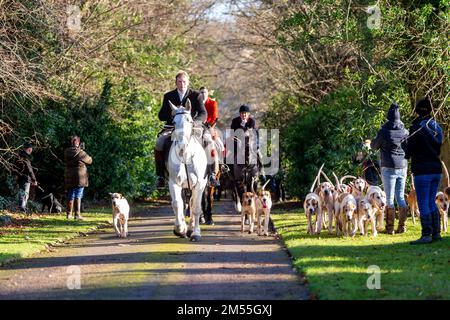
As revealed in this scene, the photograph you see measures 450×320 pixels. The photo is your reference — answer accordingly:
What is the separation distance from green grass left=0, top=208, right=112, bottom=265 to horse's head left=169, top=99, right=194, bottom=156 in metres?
3.20

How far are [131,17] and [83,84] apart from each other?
4.85m

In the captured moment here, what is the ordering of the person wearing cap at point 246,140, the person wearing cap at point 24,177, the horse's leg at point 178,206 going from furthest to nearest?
the person wearing cap at point 24,177 < the person wearing cap at point 246,140 < the horse's leg at point 178,206

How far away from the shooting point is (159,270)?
13.7m

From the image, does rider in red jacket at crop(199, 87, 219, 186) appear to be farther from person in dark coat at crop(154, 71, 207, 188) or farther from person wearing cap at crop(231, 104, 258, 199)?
person wearing cap at crop(231, 104, 258, 199)

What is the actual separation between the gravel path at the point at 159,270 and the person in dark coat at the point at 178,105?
1773 millimetres

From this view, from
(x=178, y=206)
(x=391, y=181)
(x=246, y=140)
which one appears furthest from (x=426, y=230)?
(x=246, y=140)

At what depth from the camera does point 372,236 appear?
1845cm

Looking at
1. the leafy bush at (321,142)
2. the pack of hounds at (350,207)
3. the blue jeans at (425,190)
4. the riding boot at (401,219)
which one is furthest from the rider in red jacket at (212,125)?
the leafy bush at (321,142)

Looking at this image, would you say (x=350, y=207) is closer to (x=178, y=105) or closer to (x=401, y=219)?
(x=401, y=219)

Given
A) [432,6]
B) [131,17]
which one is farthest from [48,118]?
[432,6]

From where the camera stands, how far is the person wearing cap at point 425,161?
16469 millimetres

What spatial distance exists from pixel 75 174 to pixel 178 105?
738 cm

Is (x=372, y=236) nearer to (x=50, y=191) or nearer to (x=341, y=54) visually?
(x=50, y=191)

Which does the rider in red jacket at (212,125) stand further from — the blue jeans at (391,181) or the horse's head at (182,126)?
the blue jeans at (391,181)
